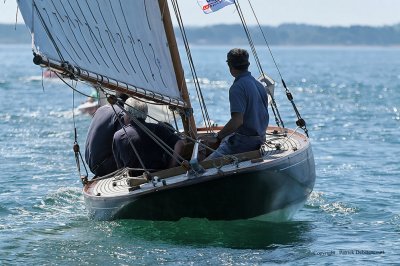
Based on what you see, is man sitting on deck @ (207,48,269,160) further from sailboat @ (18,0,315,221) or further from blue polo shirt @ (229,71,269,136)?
sailboat @ (18,0,315,221)

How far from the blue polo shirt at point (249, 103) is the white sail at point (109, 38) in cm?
109

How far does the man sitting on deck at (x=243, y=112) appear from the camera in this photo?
13.9 meters

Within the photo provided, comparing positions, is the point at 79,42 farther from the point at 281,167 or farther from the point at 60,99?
the point at 60,99

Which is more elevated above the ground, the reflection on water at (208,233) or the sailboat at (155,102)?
the sailboat at (155,102)

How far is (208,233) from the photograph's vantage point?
13727mm

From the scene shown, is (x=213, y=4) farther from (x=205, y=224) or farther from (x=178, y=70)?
(x=205, y=224)

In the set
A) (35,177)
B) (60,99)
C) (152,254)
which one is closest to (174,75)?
(152,254)

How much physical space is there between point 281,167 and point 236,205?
2.45ft

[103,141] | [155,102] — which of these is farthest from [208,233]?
[103,141]

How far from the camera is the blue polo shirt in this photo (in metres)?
13.9

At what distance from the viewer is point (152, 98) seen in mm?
14070

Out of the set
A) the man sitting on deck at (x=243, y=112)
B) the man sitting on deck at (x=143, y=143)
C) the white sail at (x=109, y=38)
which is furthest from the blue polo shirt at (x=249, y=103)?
the white sail at (x=109, y=38)

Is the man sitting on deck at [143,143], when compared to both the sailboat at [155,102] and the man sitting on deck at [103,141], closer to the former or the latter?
the sailboat at [155,102]

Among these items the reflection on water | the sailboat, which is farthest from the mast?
the reflection on water
